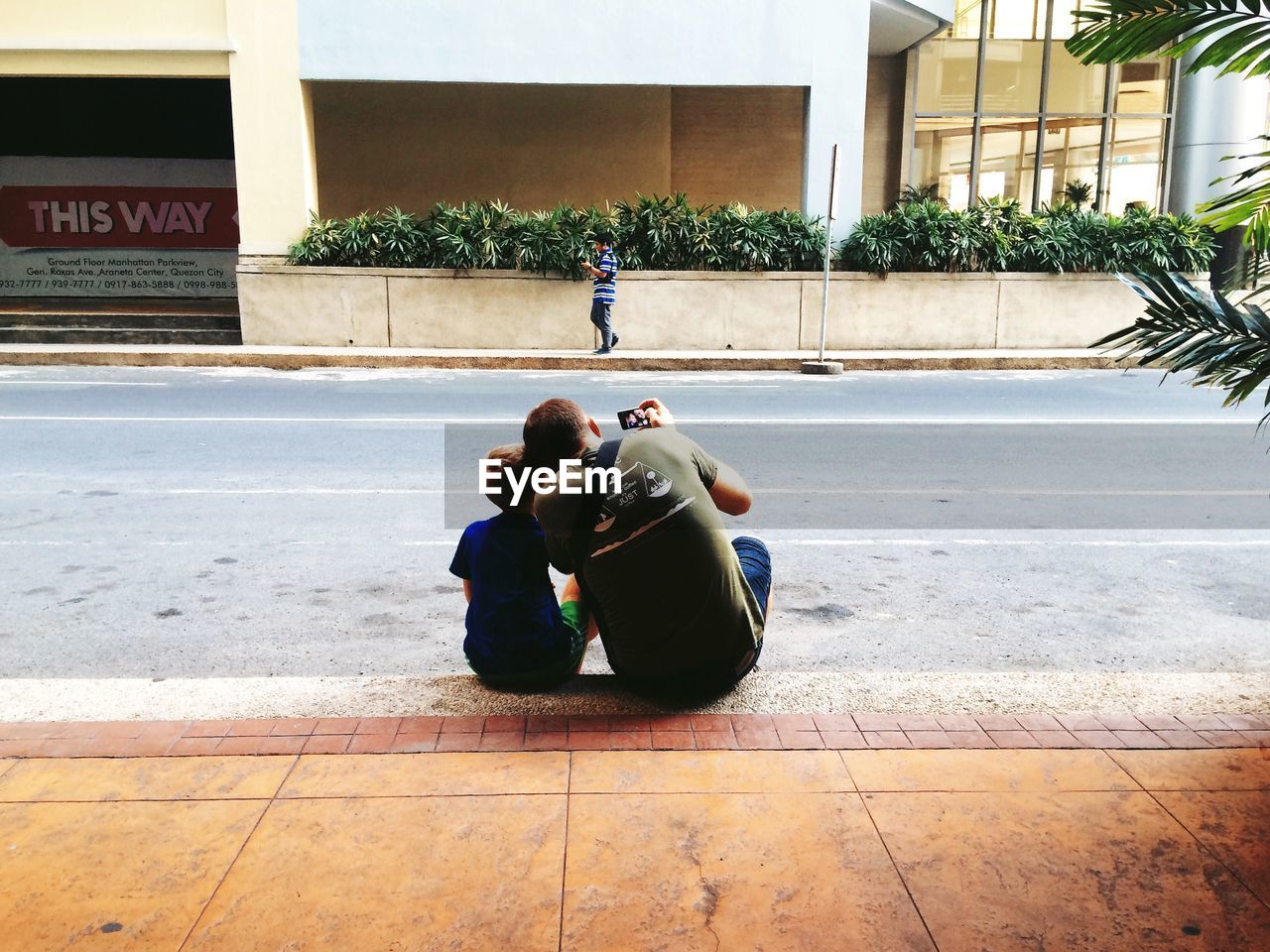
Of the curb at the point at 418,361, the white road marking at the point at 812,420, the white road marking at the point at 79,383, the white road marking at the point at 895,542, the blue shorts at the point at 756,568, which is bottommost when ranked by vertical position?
the white road marking at the point at 895,542

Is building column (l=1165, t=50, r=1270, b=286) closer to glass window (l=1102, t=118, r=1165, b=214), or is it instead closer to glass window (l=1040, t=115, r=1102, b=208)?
glass window (l=1102, t=118, r=1165, b=214)

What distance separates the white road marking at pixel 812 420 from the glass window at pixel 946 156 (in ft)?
42.6

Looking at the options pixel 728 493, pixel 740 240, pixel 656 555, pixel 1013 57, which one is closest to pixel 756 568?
pixel 728 493

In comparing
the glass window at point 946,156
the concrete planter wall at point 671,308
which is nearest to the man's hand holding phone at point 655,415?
the concrete planter wall at point 671,308

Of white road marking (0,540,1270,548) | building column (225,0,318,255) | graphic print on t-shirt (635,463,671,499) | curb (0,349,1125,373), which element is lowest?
white road marking (0,540,1270,548)

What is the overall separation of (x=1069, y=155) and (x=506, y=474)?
2296 centimetres

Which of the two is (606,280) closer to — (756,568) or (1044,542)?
(1044,542)

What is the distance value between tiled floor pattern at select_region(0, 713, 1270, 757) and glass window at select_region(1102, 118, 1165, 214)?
2222cm

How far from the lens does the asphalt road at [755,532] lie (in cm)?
483

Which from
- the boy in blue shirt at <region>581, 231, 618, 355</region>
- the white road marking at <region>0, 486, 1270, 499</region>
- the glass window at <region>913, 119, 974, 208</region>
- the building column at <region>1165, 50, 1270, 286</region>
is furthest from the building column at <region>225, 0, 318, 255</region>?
the building column at <region>1165, 50, 1270, 286</region>

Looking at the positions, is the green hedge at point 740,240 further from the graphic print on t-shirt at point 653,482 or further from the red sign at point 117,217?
the graphic print on t-shirt at point 653,482

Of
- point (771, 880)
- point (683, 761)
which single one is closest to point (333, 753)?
point (683, 761)

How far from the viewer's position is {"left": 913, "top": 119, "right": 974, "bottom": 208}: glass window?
915 inches

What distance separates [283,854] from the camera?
2973mm
